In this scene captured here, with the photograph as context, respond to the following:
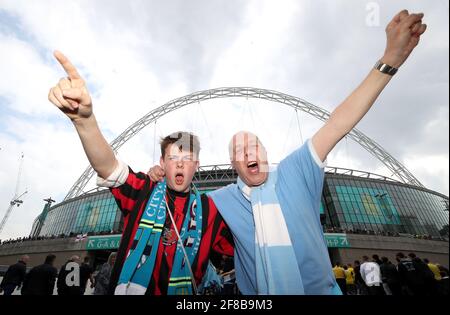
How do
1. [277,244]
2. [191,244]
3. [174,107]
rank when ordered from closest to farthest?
[277,244]
[191,244]
[174,107]

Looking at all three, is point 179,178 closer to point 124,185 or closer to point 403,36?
point 124,185

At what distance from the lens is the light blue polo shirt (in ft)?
5.90

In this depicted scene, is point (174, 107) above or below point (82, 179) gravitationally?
above

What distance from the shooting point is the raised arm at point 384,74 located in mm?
1640

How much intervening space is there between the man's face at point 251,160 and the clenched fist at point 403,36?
4.03ft

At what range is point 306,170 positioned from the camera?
6.40 feet

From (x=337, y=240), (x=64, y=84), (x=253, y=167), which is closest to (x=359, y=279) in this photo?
(x=253, y=167)

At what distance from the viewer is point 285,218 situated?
1.92m

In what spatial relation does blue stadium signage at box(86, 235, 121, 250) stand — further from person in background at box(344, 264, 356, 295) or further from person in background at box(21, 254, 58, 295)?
person in background at box(344, 264, 356, 295)

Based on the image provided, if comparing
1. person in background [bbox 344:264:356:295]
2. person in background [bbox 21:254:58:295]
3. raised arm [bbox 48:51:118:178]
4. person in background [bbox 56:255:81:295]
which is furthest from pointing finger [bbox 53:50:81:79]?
person in background [bbox 344:264:356:295]

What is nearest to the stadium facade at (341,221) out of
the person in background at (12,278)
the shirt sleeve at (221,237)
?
the person in background at (12,278)

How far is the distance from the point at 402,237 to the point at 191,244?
35215 millimetres

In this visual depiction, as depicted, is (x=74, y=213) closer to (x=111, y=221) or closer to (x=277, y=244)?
(x=111, y=221)
